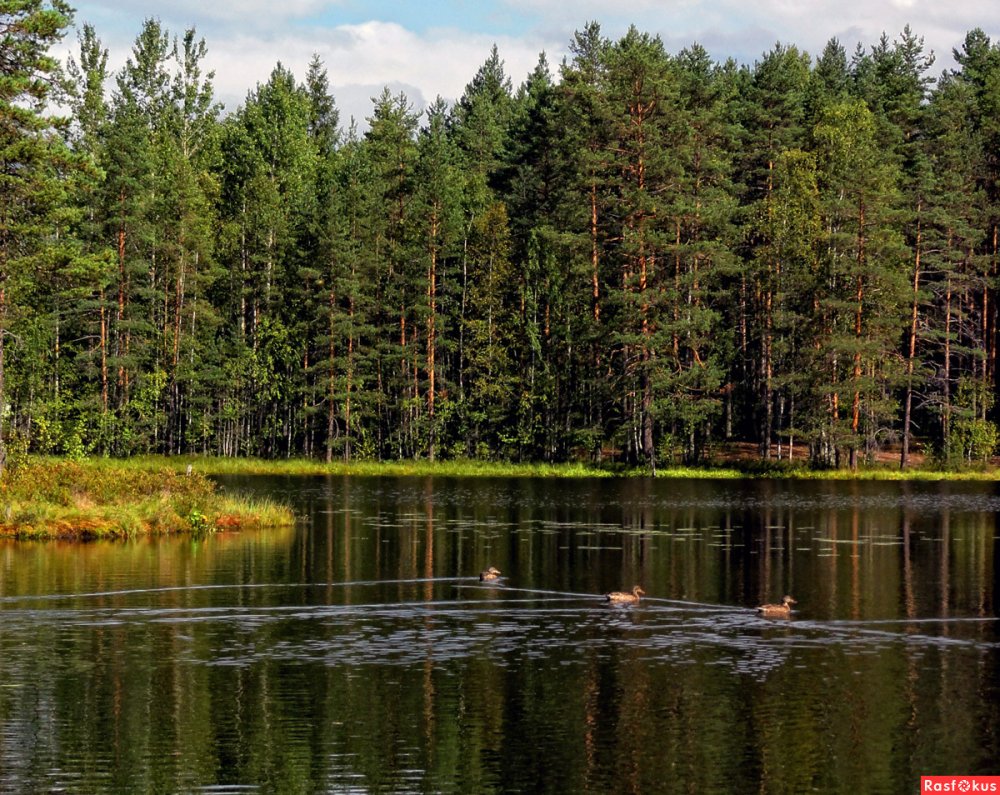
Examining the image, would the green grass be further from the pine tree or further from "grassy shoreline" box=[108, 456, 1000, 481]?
"grassy shoreline" box=[108, 456, 1000, 481]

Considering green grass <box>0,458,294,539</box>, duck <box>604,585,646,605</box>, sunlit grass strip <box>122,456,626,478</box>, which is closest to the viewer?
duck <box>604,585,646,605</box>

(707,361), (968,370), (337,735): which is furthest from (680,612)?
(968,370)

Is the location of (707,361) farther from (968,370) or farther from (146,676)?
(146,676)

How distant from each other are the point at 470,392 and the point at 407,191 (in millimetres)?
17833

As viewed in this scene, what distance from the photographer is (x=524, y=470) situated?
102 meters

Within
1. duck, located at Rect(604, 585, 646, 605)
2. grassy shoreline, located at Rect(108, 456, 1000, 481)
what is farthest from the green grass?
grassy shoreline, located at Rect(108, 456, 1000, 481)

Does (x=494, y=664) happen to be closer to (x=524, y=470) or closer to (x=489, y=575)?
(x=489, y=575)

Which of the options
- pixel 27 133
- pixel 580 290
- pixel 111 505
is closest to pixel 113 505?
pixel 111 505

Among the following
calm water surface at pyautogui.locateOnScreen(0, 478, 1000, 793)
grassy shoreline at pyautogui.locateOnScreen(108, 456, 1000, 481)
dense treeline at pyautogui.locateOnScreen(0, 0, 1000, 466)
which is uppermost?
dense treeline at pyautogui.locateOnScreen(0, 0, 1000, 466)

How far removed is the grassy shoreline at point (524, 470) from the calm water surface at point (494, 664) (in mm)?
40721

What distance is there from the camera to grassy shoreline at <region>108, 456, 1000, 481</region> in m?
96.6

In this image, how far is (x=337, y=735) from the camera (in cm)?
2353

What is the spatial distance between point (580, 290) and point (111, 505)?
2409 inches

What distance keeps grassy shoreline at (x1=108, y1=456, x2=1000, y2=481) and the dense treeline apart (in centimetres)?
242
